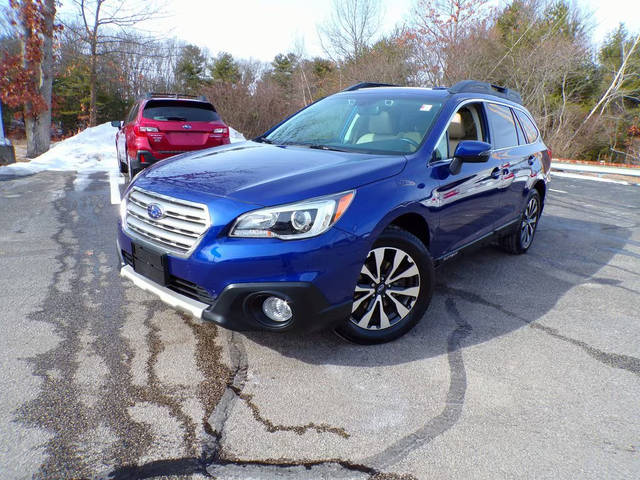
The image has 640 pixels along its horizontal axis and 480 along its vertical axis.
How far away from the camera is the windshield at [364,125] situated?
352cm

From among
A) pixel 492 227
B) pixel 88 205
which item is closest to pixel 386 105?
pixel 492 227

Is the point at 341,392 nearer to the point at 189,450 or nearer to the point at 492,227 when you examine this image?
the point at 189,450

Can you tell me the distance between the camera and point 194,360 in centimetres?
282

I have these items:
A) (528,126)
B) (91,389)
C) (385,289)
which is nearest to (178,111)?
(528,126)

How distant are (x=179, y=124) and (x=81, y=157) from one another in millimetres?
6121

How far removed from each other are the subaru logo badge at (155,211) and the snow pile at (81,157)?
9.32 m

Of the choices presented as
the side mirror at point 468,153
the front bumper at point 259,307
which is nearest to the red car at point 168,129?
the side mirror at point 468,153

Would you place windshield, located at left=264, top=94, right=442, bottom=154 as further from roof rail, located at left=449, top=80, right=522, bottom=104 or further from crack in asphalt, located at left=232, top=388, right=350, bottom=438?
crack in asphalt, located at left=232, top=388, right=350, bottom=438

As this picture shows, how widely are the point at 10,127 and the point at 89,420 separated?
39166mm

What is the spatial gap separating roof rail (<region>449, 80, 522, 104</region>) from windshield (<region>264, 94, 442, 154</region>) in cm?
40

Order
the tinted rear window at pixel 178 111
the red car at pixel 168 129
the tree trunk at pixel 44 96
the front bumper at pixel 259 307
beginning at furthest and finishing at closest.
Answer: the tree trunk at pixel 44 96, the tinted rear window at pixel 178 111, the red car at pixel 168 129, the front bumper at pixel 259 307

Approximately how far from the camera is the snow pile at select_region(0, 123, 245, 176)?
1108 centimetres

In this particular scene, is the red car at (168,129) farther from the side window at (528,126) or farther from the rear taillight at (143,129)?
the side window at (528,126)

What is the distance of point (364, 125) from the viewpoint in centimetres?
385
